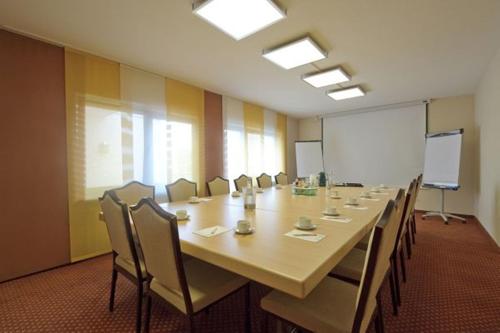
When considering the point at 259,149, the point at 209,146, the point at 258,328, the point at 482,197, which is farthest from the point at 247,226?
the point at 482,197

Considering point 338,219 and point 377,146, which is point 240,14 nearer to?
point 338,219

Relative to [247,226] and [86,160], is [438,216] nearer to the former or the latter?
[247,226]

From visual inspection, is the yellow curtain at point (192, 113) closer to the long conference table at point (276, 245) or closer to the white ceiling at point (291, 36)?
the white ceiling at point (291, 36)

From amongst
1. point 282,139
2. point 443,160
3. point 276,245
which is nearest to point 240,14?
point 276,245

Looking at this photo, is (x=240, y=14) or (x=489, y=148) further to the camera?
(x=489, y=148)

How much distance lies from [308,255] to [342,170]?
18.6ft

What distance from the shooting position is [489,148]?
3.53 meters

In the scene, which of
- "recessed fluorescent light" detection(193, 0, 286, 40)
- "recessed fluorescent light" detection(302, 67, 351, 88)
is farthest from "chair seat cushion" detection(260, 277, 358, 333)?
"recessed fluorescent light" detection(302, 67, 351, 88)

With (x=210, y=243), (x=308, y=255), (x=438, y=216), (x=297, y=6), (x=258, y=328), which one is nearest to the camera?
(x=308, y=255)

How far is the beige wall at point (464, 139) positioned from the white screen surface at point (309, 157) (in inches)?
96.0

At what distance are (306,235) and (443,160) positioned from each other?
15.7 feet

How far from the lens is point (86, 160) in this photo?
291 centimetres

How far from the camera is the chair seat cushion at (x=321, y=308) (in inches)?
41.8

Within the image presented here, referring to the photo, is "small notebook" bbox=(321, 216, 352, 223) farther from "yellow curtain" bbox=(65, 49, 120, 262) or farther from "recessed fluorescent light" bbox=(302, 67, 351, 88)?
"yellow curtain" bbox=(65, 49, 120, 262)
